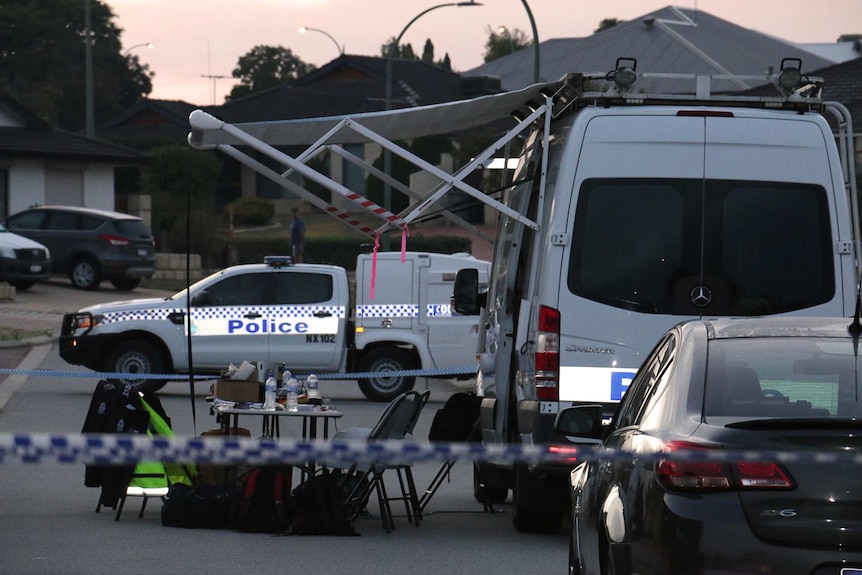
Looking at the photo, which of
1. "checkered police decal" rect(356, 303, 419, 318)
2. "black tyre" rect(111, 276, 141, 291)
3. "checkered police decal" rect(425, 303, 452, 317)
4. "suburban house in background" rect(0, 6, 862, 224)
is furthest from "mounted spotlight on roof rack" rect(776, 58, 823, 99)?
"suburban house in background" rect(0, 6, 862, 224)

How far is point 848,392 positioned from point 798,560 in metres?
0.81

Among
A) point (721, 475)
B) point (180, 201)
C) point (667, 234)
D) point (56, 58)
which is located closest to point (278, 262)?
point (667, 234)

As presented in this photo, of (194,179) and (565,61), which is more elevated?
(565,61)

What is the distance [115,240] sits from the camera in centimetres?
3328

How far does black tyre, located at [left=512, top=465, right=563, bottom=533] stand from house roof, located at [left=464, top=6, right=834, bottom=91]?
1857 inches

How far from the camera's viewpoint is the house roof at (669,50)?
192 feet

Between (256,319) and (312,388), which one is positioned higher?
(256,319)

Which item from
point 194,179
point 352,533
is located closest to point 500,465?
point 352,533

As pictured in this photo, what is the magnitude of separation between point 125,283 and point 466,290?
23.8 m

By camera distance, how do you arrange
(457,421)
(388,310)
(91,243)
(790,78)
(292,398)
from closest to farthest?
(790,78)
(292,398)
(457,421)
(388,310)
(91,243)

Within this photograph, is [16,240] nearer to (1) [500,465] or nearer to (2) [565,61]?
(1) [500,465]

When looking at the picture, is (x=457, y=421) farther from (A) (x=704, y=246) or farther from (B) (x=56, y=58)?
(B) (x=56, y=58)

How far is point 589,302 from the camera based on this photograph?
8438 mm

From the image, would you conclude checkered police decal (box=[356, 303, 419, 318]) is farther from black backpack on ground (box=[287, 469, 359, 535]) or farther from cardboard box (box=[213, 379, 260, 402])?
black backpack on ground (box=[287, 469, 359, 535])
